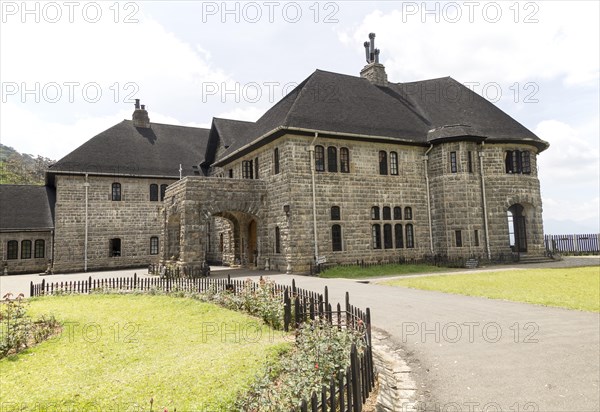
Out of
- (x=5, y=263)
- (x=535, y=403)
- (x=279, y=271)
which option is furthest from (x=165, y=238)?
(x=535, y=403)

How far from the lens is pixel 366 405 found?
486 centimetres

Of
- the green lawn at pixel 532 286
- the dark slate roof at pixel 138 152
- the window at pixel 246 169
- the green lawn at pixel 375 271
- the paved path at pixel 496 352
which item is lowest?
the paved path at pixel 496 352

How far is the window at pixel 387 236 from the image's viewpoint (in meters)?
23.9

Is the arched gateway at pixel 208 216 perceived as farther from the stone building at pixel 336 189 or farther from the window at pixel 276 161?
the window at pixel 276 161

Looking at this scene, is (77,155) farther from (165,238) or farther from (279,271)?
(279,271)

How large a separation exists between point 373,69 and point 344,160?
1071 cm

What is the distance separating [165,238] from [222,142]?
1045 centimetres

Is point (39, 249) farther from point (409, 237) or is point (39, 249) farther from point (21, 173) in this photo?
point (21, 173)

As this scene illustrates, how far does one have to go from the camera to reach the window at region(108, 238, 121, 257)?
3011 cm

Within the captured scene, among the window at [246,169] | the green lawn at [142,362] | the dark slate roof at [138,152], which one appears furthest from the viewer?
A: the dark slate roof at [138,152]

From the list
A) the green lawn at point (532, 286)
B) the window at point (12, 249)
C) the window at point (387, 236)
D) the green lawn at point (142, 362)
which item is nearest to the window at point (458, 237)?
the window at point (387, 236)

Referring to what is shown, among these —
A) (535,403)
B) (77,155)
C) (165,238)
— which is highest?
(77,155)

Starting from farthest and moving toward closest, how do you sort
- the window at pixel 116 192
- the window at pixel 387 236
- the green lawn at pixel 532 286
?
1. the window at pixel 116 192
2. the window at pixel 387 236
3. the green lawn at pixel 532 286

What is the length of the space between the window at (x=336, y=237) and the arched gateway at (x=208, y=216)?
13.2 feet
